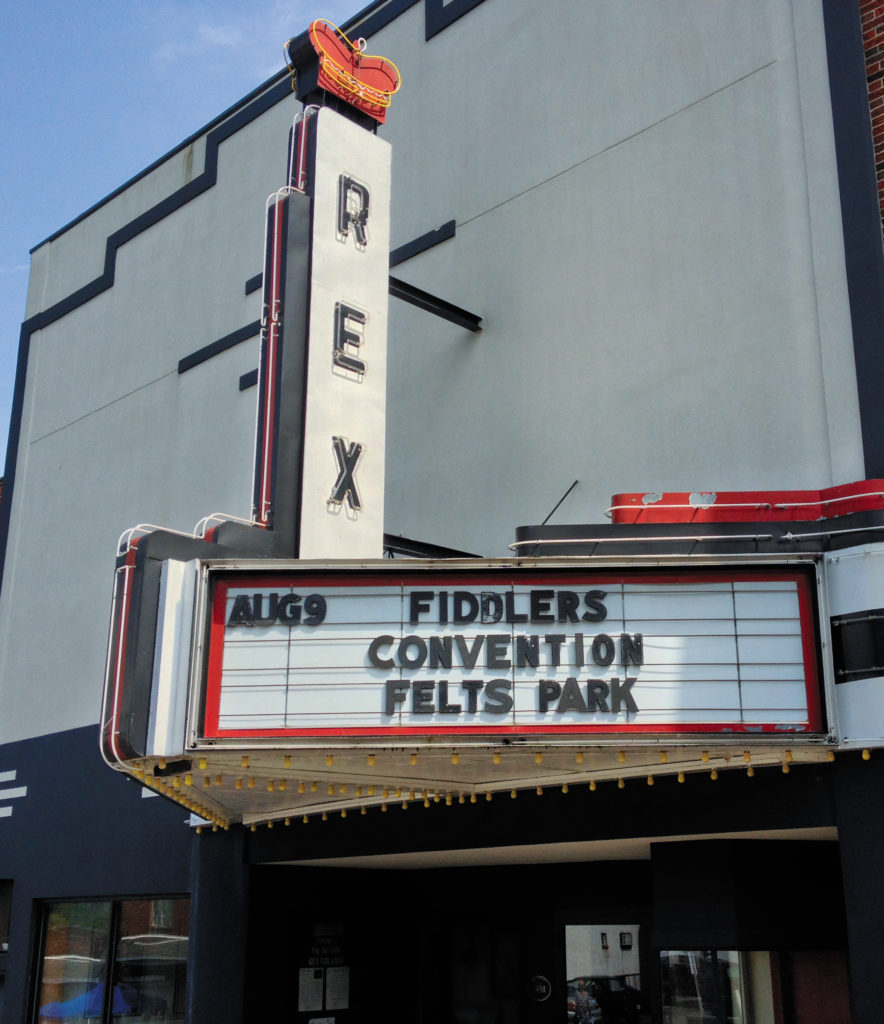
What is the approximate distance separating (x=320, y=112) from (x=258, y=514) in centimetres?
378

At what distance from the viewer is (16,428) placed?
61.4 feet

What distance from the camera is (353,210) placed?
33.4ft

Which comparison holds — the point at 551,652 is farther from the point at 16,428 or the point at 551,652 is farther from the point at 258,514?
the point at 16,428

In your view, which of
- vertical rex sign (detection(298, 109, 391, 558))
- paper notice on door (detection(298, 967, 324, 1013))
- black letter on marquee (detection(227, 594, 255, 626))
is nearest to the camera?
black letter on marquee (detection(227, 594, 255, 626))

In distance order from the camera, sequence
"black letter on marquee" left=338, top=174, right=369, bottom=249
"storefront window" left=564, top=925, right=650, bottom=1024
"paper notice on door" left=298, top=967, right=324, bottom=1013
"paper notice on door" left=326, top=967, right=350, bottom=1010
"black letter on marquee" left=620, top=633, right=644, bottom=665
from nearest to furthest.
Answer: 1. "black letter on marquee" left=620, top=633, right=644, bottom=665
2. "black letter on marquee" left=338, top=174, right=369, bottom=249
3. "storefront window" left=564, top=925, right=650, bottom=1024
4. "paper notice on door" left=298, top=967, right=324, bottom=1013
5. "paper notice on door" left=326, top=967, right=350, bottom=1010

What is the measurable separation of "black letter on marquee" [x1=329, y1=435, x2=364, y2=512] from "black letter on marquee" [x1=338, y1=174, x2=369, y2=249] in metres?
1.86

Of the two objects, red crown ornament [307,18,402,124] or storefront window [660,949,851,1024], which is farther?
red crown ornament [307,18,402,124]

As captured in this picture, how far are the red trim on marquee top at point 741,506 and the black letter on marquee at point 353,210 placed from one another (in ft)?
11.6

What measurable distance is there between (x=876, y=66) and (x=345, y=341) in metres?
4.80

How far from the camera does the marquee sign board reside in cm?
740

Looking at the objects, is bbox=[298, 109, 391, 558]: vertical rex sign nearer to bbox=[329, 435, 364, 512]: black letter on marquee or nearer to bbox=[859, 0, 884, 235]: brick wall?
bbox=[329, 435, 364, 512]: black letter on marquee

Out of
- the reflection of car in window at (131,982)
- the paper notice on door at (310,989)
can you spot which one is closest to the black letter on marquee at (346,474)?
the paper notice on door at (310,989)

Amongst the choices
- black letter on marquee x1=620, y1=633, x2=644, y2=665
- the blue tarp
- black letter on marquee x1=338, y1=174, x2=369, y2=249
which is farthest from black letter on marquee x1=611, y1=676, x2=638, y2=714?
the blue tarp

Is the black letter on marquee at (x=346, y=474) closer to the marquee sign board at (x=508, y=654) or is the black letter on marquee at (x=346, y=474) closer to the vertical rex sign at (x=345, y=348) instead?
the vertical rex sign at (x=345, y=348)
